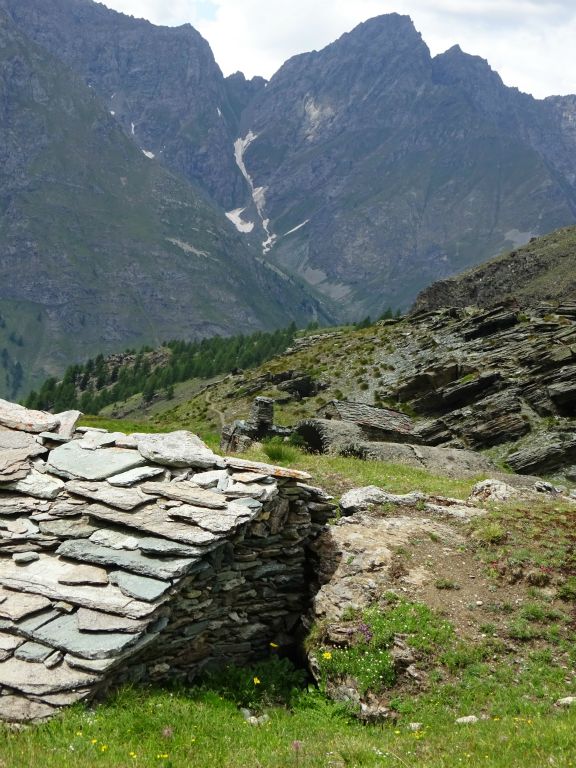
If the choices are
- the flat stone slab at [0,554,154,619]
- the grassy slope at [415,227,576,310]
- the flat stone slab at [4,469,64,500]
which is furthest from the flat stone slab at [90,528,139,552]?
the grassy slope at [415,227,576,310]

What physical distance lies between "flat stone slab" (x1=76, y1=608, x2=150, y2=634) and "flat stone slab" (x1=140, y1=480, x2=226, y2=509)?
12.0 feet

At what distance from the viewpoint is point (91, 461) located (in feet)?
60.4

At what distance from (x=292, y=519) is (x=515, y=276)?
14126 cm

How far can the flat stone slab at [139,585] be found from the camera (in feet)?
47.0

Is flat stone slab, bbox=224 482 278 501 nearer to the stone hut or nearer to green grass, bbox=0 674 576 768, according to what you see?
green grass, bbox=0 674 576 768

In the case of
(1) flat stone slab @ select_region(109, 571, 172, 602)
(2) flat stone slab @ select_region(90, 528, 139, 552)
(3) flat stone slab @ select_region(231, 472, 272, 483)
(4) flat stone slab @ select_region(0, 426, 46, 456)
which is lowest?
(1) flat stone slab @ select_region(109, 571, 172, 602)

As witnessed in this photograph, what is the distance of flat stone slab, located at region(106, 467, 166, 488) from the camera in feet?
56.9

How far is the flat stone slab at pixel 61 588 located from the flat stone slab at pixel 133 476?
261 centimetres

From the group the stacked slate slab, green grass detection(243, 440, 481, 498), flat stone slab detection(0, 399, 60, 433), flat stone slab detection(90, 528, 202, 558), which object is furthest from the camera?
green grass detection(243, 440, 481, 498)

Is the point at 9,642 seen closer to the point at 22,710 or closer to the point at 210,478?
the point at 22,710

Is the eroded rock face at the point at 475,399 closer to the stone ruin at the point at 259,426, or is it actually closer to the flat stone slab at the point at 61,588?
the stone ruin at the point at 259,426

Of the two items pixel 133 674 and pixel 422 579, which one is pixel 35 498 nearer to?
pixel 133 674

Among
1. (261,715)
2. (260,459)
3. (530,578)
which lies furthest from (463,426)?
(261,715)

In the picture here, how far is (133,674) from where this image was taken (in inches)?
551
